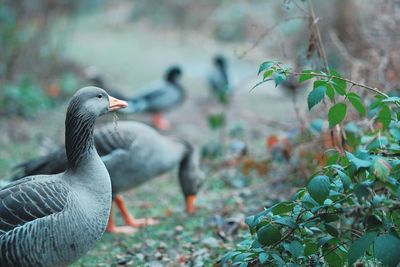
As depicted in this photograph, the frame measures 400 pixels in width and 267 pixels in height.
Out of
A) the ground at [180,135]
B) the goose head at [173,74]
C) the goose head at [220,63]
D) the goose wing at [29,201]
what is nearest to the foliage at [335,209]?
the ground at [180,135]

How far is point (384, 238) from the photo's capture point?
267 cm

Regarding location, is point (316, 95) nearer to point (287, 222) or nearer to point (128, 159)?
point (287, 222)

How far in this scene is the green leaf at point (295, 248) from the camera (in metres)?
2.96

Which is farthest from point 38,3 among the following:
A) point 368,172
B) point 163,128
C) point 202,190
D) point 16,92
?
point 368,172

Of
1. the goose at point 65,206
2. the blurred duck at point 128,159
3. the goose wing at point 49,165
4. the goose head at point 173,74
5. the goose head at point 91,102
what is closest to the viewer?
the goose at point 65,206

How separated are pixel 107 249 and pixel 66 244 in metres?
1.48

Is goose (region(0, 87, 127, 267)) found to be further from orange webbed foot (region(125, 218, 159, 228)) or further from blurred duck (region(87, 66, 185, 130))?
blurred duck (region(87, 66, 185, 130))

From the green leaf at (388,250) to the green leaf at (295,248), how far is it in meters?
0.42

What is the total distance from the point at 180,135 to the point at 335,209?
20.0 ft

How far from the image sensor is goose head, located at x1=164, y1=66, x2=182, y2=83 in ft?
33.1

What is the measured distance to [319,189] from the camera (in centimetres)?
277

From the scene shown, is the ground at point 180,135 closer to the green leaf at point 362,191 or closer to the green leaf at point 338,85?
the green leaf at point 338,85

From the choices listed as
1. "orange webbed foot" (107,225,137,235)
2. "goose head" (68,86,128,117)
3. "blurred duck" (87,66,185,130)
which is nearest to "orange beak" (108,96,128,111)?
"goose head" (68,86,128,117)

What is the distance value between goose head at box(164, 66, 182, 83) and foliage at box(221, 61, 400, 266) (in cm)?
697
